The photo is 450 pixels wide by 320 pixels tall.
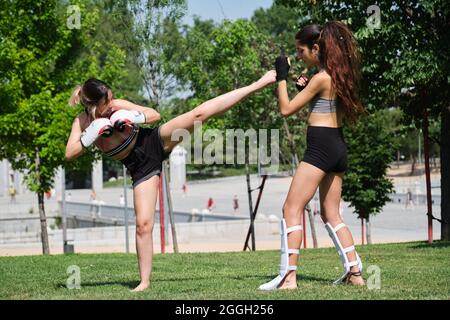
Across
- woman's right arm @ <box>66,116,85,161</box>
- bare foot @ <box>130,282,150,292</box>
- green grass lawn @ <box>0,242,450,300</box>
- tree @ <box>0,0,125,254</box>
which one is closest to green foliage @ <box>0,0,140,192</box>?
tree @ <box>0,0,125,254</box>

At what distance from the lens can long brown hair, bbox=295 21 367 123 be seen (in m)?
6.61

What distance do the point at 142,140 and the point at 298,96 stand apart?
1.45 metres

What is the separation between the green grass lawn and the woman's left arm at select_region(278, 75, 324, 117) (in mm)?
1458

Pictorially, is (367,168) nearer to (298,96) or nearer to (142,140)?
(142,140)

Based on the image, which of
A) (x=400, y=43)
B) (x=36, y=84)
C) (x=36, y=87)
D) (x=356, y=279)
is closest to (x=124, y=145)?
(x=356, y=279)

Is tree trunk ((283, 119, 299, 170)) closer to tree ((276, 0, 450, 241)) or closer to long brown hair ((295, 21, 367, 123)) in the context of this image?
tree ((276, 0, 450, 241))

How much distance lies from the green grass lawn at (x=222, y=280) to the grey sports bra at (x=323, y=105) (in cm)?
146

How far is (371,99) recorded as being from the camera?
15219mm

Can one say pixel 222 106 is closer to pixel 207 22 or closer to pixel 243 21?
pixel 243 21

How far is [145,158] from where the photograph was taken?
7.05m

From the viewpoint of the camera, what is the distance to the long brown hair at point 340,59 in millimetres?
6613

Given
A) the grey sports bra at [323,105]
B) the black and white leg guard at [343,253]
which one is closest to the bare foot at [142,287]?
the black and white leg guard at [343,253]

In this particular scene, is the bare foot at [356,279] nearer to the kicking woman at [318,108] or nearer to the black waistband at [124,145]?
the kicking woman at [318,108]
